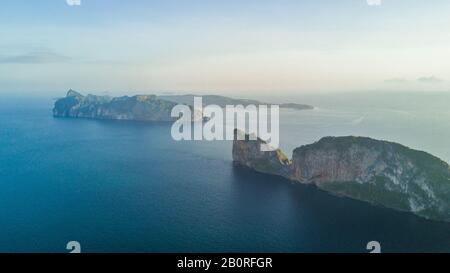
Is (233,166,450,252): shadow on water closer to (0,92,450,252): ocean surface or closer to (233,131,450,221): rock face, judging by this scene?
(0,92,450,252): ocean surface

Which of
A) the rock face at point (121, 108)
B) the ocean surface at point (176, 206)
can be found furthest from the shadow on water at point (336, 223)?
the rock face at point (121, 108)

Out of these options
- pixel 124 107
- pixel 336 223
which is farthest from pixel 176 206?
pixel 124 107

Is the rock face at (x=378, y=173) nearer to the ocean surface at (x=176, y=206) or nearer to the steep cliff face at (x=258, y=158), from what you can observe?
the steep cliff face at (x=258, y=158)

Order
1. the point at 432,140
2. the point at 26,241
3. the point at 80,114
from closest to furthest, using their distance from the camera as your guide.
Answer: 1. the point at 26,241
2. the point at 432,140
3. the point at 80,114

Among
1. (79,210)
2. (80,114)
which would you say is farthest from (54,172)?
(80,114)

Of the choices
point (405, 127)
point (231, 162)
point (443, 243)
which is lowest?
point (443, 243)

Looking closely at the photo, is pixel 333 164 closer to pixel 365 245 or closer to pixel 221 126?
pixel 365 245

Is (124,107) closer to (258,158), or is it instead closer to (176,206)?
(258,158)

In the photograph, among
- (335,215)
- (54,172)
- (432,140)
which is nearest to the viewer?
(335,215)
